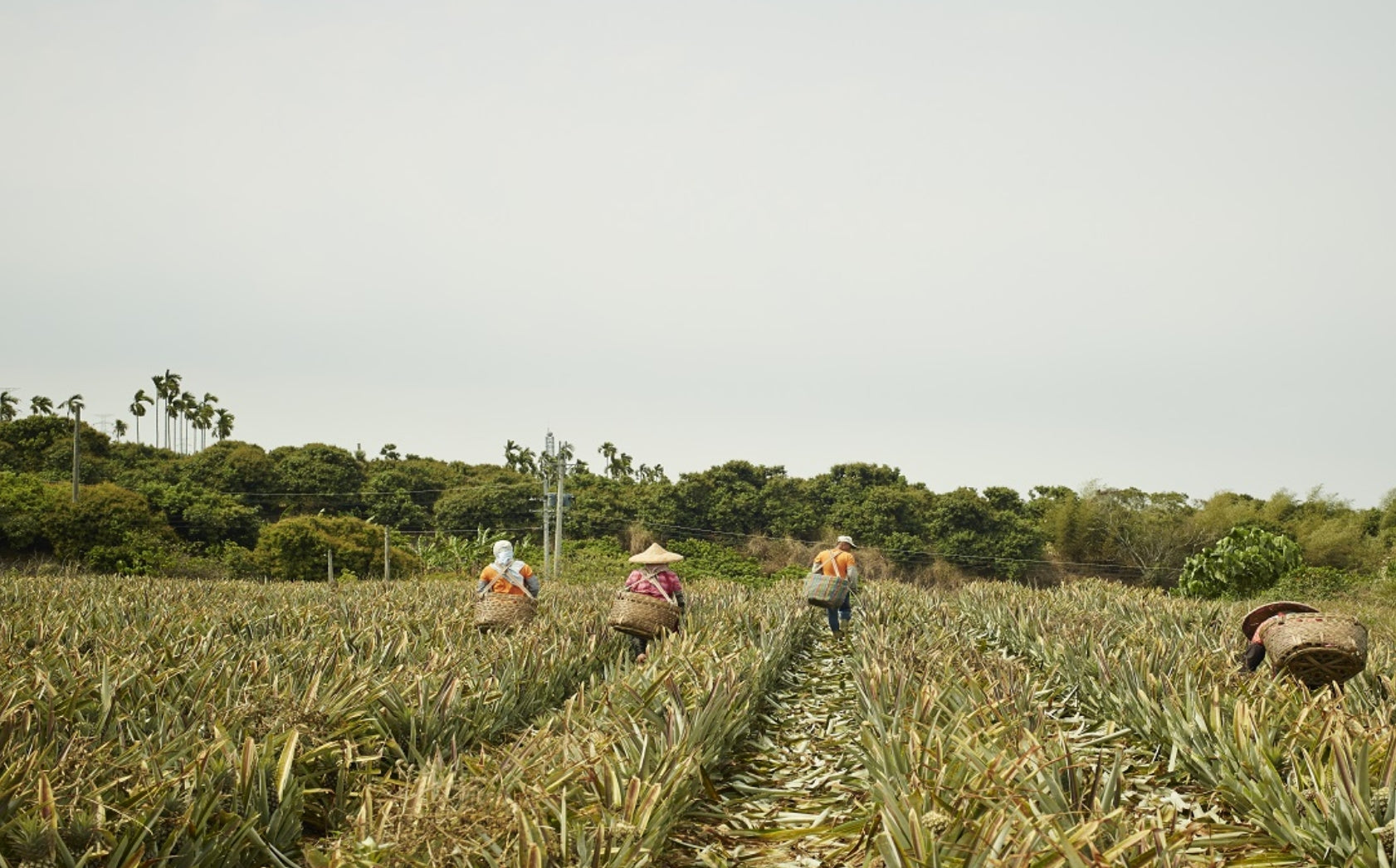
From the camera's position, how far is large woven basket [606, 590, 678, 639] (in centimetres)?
858

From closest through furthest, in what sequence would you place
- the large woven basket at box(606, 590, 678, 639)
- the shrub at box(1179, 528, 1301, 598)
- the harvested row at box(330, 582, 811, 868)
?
the harvested row at box(330, 582, 811, 868), the large woven basket at box(606, 590, 678, 639), the shrub at box(1179, 528, 1301, 598)

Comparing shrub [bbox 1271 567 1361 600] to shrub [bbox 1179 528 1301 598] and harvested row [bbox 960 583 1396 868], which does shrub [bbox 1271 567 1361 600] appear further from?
harvested row [bbox 960 583 1396 868]

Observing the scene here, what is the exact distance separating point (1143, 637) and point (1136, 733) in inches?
121

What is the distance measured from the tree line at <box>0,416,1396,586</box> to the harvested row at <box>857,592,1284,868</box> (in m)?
32.5

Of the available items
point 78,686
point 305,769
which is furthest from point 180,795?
point 78,686

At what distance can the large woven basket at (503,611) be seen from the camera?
9.33m

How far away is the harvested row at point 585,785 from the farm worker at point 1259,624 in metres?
Answer: 3.90

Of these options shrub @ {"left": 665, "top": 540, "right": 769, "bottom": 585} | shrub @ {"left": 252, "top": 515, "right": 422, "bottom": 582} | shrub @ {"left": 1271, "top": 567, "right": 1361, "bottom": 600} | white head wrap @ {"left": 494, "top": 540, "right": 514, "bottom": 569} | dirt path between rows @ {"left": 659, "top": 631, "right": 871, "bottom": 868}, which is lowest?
shrub @ {"left": 665, "top": 540, "right": 769, "bottom": 585}

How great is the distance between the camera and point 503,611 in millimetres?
9391

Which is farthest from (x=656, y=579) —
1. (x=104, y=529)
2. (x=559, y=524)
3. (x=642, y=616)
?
(x=104, y=529)

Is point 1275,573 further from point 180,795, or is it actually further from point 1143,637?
point 180,795

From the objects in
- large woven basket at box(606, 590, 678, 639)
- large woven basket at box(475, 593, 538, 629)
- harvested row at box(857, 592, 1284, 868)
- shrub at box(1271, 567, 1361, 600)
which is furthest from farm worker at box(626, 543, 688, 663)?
shrub at box(1271, 567, 1361, 600)

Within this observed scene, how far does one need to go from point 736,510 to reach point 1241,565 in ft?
90.1

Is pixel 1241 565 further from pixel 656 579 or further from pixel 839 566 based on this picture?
pixel 656 579
